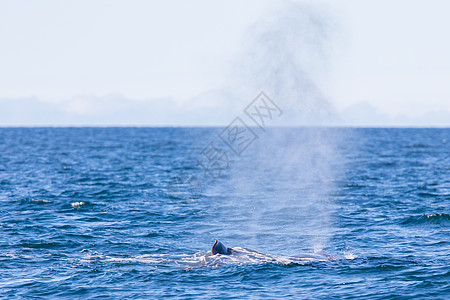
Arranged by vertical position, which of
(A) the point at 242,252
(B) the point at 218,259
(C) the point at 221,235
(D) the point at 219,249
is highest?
(D) the point at 219,249

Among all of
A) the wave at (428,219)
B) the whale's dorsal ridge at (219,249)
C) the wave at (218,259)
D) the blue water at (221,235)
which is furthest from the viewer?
the wave at (428,219)

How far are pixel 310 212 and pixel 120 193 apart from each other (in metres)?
15.9

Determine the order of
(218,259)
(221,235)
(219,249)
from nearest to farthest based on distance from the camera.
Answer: (218,259), (219,249), (221,235)

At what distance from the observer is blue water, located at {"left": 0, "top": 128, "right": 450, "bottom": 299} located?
66.1ft

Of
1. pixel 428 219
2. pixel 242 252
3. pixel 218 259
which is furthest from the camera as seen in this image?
pixel 428 219

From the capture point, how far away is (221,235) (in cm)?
2997

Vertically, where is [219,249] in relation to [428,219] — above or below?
above

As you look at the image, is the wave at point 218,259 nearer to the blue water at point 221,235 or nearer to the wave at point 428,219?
the blue water at point 221,235

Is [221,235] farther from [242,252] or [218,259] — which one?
[218,259]

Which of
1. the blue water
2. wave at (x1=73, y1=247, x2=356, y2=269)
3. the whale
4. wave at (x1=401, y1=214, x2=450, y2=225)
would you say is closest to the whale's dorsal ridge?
the whale

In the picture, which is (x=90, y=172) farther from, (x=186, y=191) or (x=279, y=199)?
(x=279, y=199)

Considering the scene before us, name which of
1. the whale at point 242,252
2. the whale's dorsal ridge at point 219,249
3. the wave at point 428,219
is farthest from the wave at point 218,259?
the wave at point 428,219

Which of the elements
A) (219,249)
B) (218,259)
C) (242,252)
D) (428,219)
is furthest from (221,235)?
(428,219)

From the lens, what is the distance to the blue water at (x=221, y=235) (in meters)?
20.1
